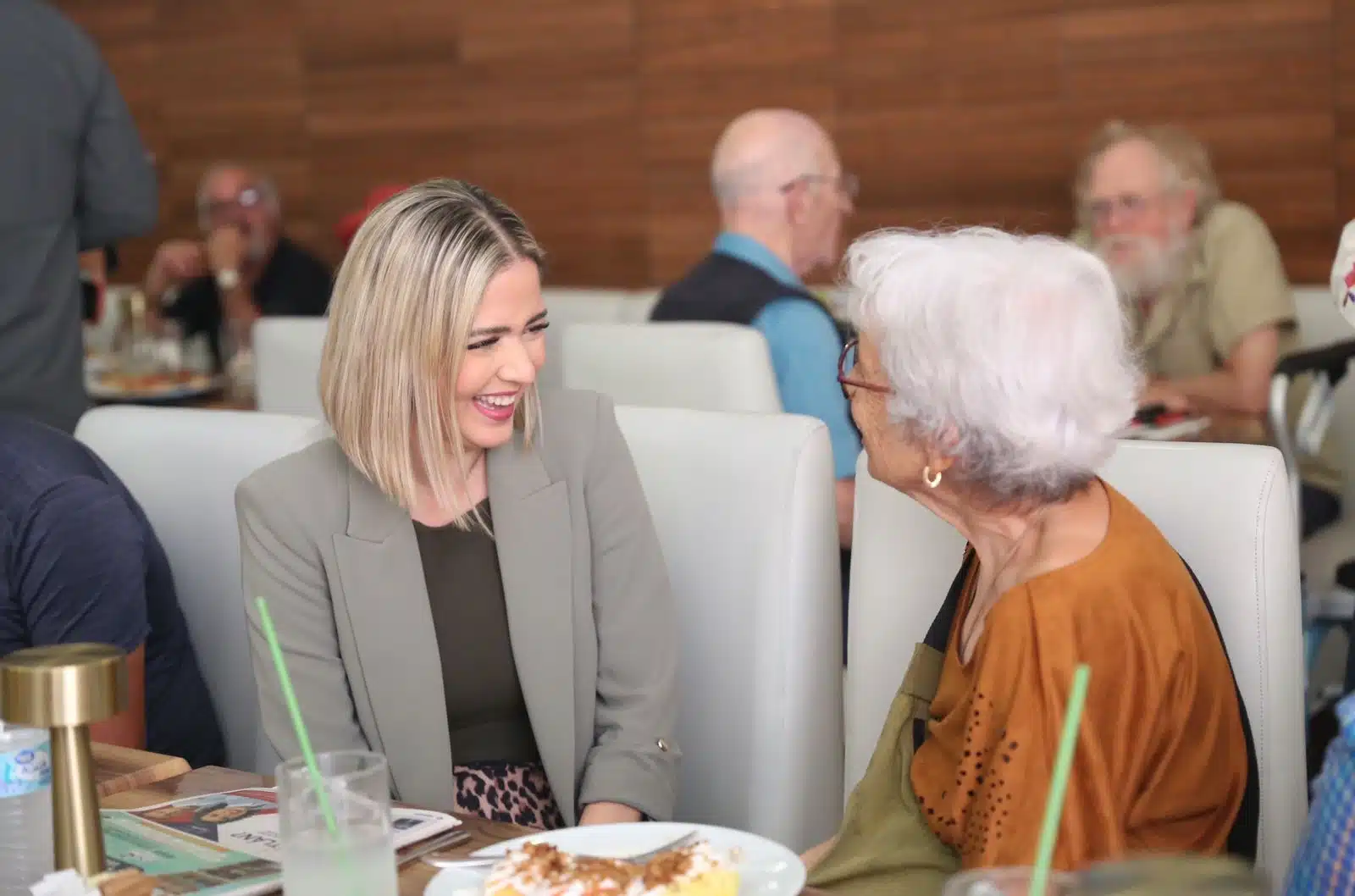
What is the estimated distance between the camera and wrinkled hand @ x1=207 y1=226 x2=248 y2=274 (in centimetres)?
477

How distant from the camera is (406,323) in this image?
1732mm

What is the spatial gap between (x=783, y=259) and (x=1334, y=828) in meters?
2.22

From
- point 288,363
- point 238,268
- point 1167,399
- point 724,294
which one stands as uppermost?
point 238,268

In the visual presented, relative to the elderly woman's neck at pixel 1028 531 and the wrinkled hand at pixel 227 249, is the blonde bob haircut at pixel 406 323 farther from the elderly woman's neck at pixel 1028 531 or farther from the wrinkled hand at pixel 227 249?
the wrinkled hand at pixel 227 249

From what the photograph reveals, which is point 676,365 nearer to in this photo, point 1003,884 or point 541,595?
point 541,595

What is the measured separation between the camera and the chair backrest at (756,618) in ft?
6.04

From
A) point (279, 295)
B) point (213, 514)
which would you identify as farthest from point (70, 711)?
point (279, 295)

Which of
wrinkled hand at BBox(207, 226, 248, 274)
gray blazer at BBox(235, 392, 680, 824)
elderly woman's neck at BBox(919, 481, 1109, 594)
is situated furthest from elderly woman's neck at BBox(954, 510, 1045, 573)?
wrinkled hand at BBox(207, 226, 248, 274)

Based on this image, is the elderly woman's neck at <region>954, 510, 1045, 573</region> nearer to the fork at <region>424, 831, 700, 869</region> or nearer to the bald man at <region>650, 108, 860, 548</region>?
the fork at <region>424, 831, 700, 869</region>

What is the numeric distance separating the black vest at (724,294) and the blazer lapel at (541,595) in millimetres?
1192

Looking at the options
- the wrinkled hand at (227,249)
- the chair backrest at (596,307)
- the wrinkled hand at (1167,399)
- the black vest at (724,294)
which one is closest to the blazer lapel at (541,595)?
the black vest at (724,294)

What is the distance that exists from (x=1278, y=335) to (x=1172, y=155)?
45 cm

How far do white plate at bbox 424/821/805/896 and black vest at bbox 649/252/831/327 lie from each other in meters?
1.76

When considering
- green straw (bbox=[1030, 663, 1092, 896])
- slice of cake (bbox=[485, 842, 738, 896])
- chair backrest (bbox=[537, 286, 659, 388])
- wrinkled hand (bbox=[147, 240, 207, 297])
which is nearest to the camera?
green straw (bbox=[1030, 663, 1092, 896])
